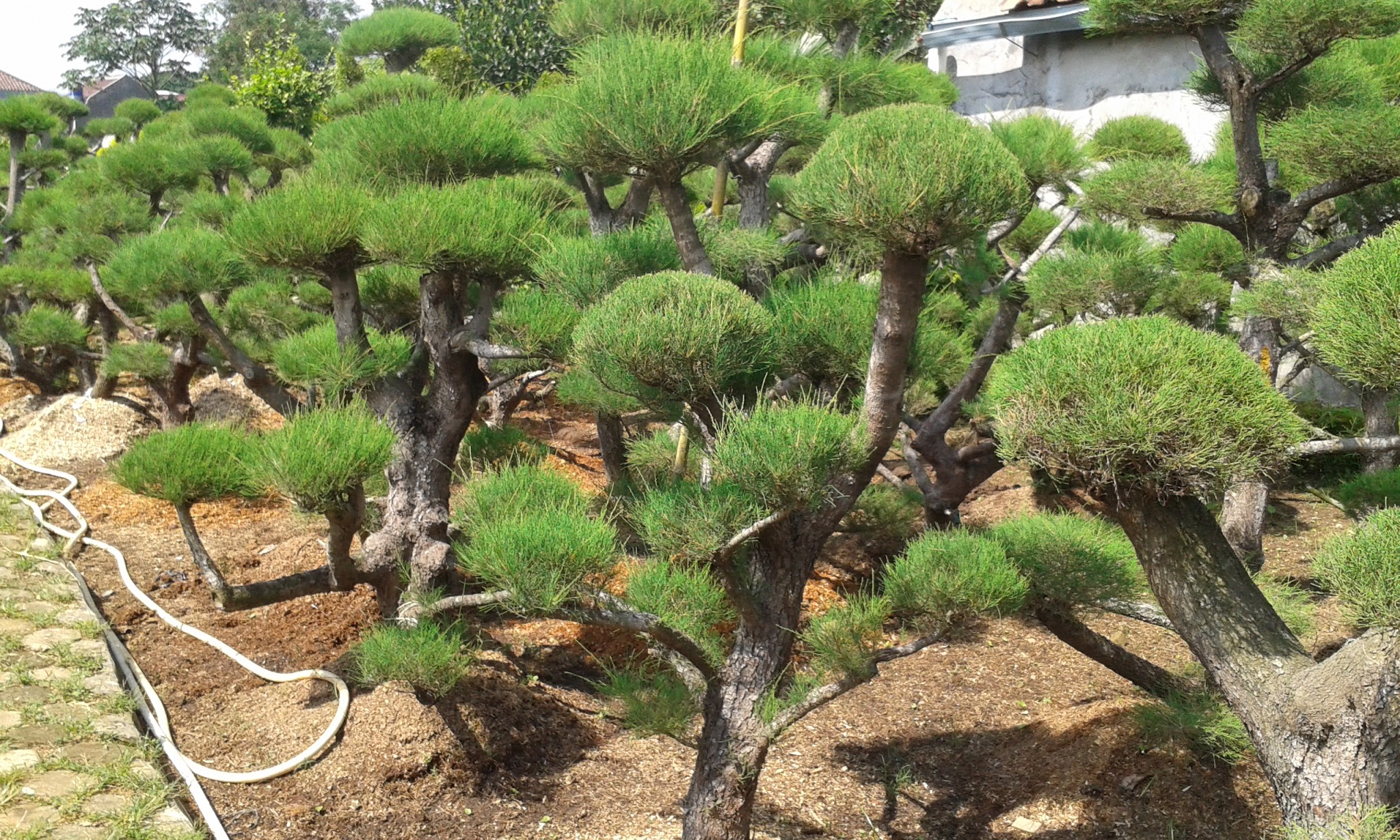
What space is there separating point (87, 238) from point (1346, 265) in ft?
24.1

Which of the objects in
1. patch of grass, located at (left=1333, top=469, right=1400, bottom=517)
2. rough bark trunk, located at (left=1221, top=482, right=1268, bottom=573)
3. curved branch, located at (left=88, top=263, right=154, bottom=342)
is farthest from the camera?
curved branch, located at (left=88, top=263, right=154, bottom=342)

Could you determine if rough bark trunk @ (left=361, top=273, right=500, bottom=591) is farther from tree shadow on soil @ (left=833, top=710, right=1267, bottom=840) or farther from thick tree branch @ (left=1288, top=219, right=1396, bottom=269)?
thick tree branch @ (left=1288, top=219, right=1396, bottom=269)

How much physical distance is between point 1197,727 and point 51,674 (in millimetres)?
4036

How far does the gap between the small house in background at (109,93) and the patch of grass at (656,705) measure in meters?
32.7

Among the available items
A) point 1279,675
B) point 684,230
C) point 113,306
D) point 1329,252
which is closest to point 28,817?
point 684,230

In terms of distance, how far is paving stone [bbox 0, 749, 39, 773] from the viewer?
10.2ft

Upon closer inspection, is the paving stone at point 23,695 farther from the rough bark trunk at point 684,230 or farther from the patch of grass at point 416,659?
the rough bark trunk at point 684,230

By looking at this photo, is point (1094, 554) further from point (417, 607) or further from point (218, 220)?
point (218, 220)

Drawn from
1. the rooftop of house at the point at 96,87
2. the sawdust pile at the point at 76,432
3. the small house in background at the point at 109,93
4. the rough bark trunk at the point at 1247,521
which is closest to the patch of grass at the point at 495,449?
the rough bark trunk at the point at 1247,521

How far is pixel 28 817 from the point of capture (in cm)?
283

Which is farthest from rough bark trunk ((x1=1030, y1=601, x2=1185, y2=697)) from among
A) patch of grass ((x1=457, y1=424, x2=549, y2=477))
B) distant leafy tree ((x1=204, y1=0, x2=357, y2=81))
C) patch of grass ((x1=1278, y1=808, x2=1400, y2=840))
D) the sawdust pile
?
distant leafy tree ((x1=204, y1=0, x2=357, y2=81))

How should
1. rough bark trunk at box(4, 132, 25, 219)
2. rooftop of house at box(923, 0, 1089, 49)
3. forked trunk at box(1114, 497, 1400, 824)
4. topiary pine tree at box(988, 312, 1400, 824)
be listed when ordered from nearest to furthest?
topiary pine tree at box(988, 312, 1400, 824), forked trunk at box(1114, 497, 1400, 824), rooftop of house at box(923, 0, 1089, 49), rough bark trunk at box(4, 132, 25, 219)

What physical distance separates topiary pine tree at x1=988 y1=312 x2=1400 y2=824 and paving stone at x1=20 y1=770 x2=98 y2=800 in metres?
2.86

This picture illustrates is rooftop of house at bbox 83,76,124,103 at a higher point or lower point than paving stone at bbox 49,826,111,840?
higher
